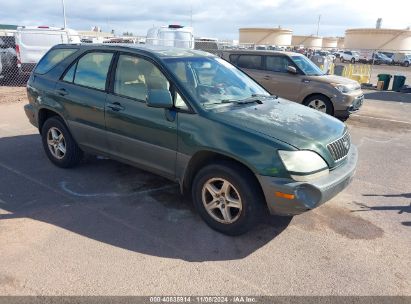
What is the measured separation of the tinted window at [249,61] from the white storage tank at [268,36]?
44.8 m

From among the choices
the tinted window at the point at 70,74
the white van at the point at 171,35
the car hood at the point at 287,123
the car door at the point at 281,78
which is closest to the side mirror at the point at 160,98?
the car hood at the point at 287,123

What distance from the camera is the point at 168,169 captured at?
3.83 meters

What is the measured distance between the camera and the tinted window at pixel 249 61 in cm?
962

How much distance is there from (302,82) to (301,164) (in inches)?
245

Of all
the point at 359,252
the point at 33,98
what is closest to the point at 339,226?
the point at 359,252

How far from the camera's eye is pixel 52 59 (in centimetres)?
510

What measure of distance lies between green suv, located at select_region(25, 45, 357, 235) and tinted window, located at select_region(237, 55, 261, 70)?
5.18m

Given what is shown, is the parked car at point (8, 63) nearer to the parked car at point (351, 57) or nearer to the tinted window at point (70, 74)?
the tinted window at point (70, 74)

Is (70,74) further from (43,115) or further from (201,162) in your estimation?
(201,162)

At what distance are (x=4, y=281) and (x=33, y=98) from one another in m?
3.17

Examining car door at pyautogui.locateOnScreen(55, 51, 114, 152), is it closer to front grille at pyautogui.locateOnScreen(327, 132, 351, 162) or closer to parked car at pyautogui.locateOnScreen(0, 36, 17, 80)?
front grille at pyautogui.locateOnScreen(327, 132, 351, 162)

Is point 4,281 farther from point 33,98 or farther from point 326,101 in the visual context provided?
point 326,101

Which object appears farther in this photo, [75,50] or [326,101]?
[326,101]

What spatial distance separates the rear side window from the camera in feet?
16.2
